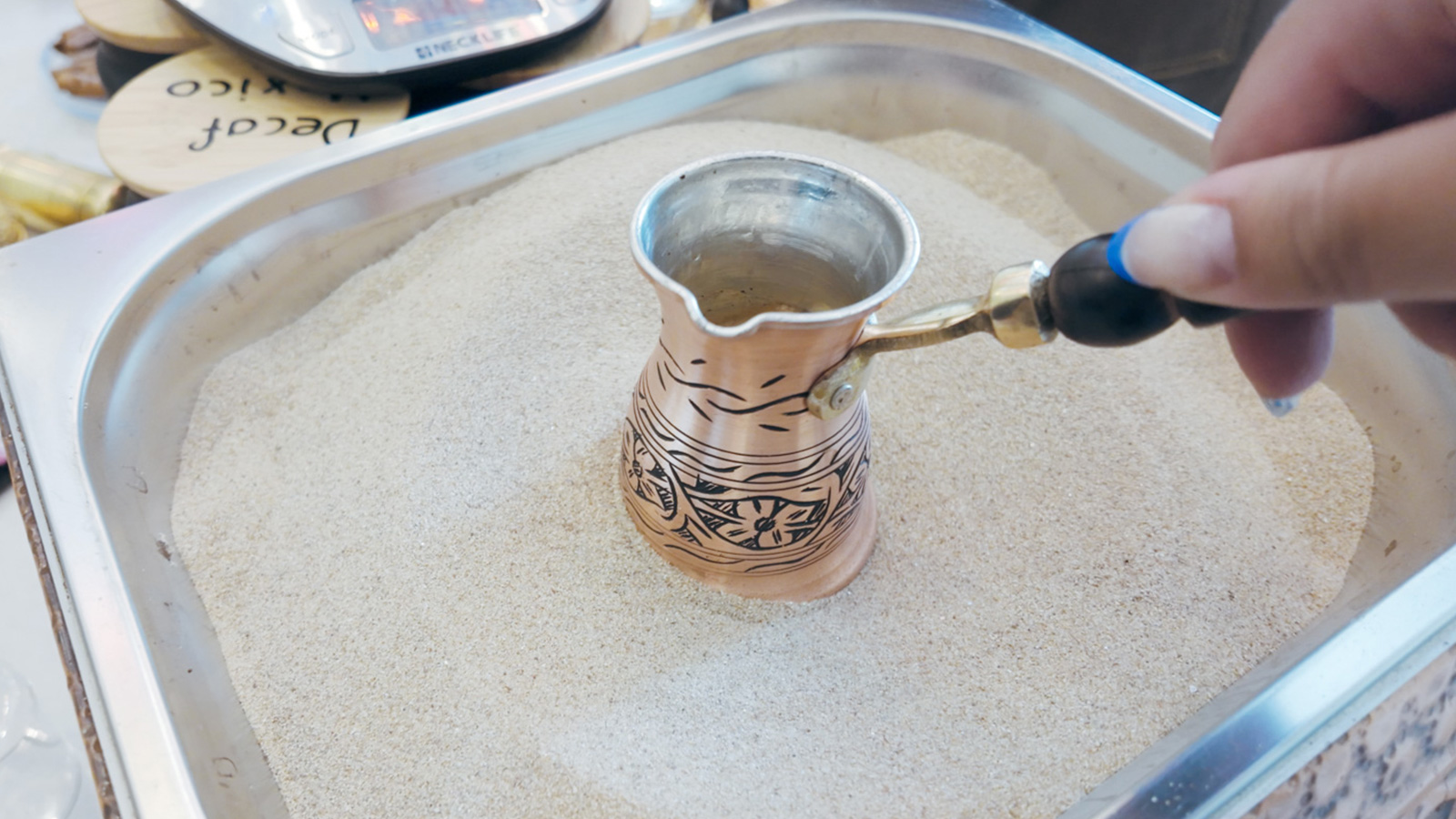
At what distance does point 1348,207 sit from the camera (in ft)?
0.87

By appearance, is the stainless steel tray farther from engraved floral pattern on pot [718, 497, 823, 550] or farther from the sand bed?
engraved floral pattern on pot [718, 497, 823, 550]

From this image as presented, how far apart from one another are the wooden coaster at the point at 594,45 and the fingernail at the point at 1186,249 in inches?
25.6

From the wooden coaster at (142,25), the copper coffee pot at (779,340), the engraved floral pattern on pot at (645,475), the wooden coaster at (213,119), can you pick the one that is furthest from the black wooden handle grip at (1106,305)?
the wooden coaster at (142,25)

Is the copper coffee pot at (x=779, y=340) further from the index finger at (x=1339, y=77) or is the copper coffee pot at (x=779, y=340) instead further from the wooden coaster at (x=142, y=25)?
the wooden coaster at (x=142, y=25)

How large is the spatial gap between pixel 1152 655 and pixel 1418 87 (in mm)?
324

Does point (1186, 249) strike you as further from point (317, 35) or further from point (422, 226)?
point (317, 35)

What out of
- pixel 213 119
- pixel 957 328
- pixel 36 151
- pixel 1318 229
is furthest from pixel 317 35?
pixel 1318 229

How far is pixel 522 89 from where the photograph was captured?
70cm

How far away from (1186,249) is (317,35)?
730 mm

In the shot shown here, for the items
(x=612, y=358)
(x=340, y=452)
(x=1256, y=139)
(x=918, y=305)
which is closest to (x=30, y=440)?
(x=340, y=452)

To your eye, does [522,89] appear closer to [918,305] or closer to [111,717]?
[918,305]

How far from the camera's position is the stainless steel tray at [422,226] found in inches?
15.2

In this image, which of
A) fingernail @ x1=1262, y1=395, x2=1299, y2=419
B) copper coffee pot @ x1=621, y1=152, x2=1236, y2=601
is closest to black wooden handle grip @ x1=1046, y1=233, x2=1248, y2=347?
copper coffee pot @ x1=621, y1=152, x2=1236, y2=601

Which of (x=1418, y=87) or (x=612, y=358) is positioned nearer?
(x=1418, y=87)
